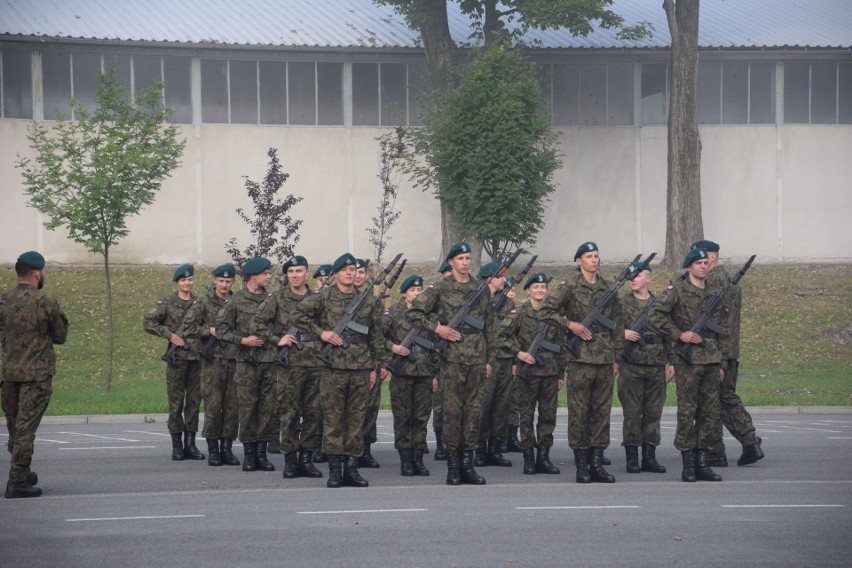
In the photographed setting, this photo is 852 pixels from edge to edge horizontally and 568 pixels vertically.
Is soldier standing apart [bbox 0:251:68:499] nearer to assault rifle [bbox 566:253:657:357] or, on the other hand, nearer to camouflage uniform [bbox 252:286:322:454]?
camouflage uniform [bbox 252:286:322:454]

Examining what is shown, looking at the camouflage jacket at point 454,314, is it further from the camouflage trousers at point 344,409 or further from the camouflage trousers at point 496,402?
the camouflage trousers at point 496,402

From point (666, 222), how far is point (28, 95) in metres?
18.0

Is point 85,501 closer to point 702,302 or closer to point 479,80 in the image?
point 702,302

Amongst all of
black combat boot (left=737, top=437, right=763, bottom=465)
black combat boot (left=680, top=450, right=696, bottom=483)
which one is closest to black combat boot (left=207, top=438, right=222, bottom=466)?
black combat boot (left=680, top=450, right=696, bottom=483)

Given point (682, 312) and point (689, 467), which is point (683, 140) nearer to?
point (682, 312)

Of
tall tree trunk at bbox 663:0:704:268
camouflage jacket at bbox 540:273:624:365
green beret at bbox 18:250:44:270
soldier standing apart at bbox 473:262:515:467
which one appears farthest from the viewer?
tall tree trunk at bbox 663:0:704:268

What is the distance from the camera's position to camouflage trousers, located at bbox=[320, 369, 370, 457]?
12.7 metres

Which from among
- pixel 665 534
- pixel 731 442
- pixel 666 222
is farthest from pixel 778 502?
pixel 666 222

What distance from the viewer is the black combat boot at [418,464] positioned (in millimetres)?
13781

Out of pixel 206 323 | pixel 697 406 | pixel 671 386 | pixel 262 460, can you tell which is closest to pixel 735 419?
pixel 697 406

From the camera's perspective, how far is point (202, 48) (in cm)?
3662

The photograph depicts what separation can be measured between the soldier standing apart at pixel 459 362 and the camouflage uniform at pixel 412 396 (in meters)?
0.94

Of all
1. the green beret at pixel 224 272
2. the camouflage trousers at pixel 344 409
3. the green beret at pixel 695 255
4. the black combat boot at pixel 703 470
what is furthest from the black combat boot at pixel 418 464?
the green beret at pixel 695 255

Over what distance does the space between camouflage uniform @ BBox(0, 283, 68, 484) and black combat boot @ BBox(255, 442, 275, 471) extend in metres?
2.65
